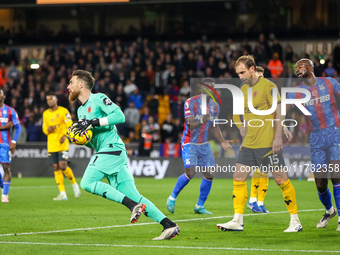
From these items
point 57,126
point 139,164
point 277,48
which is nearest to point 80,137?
point 57,126

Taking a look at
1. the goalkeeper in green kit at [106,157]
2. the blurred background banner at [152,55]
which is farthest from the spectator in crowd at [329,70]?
the goalkeeper in green kit at [106,157]

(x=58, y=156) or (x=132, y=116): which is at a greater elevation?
(x=132, y=116)

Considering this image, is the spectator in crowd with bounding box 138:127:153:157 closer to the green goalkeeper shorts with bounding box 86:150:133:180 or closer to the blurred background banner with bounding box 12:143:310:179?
the blurred background banner with bounding box 12:143:310:179

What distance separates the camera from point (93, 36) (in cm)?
2916

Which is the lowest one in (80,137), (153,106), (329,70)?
(80,137)

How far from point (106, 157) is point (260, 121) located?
2.36 m

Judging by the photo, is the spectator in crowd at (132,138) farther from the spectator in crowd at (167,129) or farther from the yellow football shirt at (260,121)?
the yellow football shirt at (260,121)

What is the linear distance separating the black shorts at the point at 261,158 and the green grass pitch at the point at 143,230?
963 millimetres

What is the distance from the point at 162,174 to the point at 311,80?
1238 centimetres

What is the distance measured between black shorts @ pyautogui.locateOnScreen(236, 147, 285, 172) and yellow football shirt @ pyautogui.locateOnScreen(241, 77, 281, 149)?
2.9 inches

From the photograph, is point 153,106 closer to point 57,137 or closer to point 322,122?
point 57,137

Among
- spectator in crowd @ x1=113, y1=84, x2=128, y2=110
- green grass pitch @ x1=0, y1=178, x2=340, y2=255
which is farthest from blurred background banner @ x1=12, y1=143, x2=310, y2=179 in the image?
green grass pitch @ x1=0, y1=178, x2=340, y2=255

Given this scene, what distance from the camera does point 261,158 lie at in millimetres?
7320

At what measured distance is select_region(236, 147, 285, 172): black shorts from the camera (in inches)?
288
